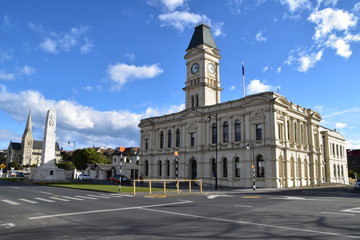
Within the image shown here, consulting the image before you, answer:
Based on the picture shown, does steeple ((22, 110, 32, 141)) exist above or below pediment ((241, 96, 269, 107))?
above

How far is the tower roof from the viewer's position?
56606 mm

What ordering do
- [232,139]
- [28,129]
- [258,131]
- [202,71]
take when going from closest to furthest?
[258,131], [232,139], [202,71], [28,129]

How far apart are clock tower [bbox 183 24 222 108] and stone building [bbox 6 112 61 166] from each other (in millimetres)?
121198

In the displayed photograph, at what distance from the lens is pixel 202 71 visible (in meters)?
54.8

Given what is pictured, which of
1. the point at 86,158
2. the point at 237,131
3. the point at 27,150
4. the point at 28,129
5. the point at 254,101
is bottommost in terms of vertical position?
the point at 86,158

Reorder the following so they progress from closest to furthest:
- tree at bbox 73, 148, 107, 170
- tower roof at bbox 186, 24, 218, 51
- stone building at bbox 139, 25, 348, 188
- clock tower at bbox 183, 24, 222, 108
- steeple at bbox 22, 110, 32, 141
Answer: stone building at bbox 139, 25, 348, 188 < clock tower at bbox 183, 24, 222, 108 < tower roof at bbox 186, 24, 218, 51 < tree at bbox 73, 148, 107, 170 < steeple at bbox 22, 110, 32, 141

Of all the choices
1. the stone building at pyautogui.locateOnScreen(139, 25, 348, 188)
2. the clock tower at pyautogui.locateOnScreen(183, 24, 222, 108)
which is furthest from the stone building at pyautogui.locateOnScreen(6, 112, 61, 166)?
the clock tower at pyautogui.locateOnScreen(183, 24, 222, 108)

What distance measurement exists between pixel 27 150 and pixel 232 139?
14826 cm

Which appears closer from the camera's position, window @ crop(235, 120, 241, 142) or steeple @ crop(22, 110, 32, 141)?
window @ crop(235, 120, 241, 142)

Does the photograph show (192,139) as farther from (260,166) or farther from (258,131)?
(260,166)

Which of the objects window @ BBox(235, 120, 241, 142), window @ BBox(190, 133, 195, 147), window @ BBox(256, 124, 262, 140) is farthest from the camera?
window @ BBox(190, 133, 195, 147)

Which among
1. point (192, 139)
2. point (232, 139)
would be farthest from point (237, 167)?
point (192, 139)

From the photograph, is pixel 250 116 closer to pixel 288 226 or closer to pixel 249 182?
pixel 249 182

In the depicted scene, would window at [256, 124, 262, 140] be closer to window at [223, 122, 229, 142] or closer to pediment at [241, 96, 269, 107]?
pediment at [241, 96, 269, 107]
